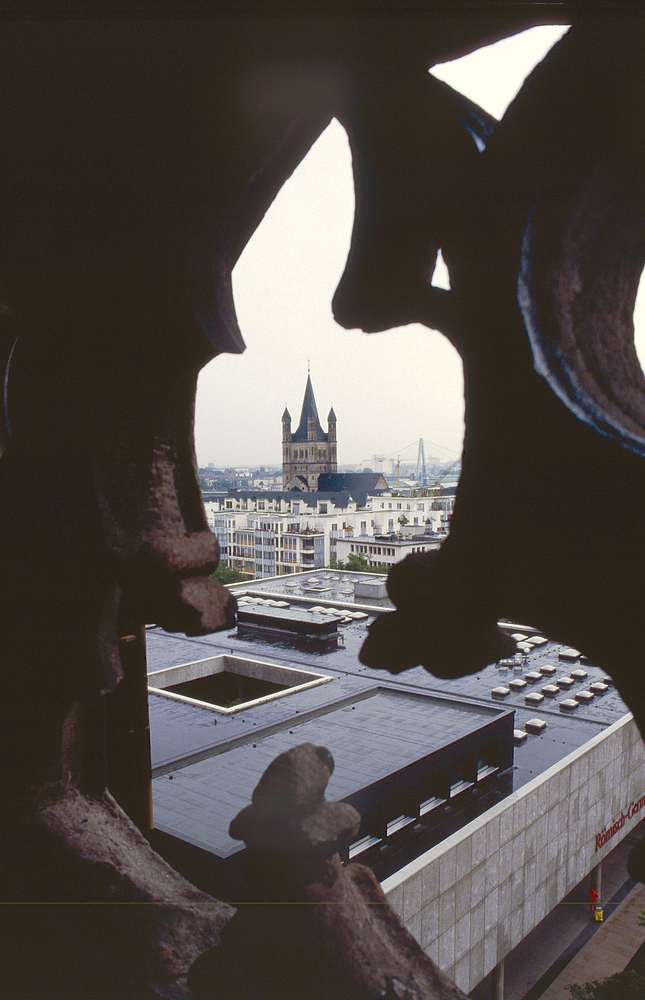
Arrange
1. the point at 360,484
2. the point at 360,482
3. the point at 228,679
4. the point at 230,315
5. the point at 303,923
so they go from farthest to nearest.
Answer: the point at 360,484 → the point at 360,482 → the point at 228,679 → the point at 230,315 → the point at 303,923

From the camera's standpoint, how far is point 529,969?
723 inches

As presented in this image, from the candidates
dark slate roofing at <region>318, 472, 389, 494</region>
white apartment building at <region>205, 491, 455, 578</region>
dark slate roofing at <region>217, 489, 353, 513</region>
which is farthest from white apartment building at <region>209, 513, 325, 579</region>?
dark slate roofing at <region>318, 472, 389, 494</region>

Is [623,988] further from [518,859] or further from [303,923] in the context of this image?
[303,923]

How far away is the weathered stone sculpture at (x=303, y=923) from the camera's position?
6.89ft

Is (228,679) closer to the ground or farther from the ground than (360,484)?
closer to the ground

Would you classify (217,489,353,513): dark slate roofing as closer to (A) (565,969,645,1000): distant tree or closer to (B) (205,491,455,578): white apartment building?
(B) (205,491,455,578): white apartment building

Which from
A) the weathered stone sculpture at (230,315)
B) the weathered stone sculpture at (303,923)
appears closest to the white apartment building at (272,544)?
the weathered stone sculpture at (230,315)

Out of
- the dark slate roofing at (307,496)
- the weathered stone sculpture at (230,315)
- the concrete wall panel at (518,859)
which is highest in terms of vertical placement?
the weathered stone sculpture at (230,315)

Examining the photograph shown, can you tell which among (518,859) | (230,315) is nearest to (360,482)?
(518,859)

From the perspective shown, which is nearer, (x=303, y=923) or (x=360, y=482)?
(x=303, y=923)

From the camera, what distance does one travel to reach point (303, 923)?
7.17ft

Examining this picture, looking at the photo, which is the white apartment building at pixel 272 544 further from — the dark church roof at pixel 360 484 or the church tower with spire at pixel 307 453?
the church tower with spire at pixel 307 453

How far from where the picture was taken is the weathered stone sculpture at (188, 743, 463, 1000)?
6.89ft

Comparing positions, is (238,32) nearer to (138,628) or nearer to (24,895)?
(138,628)
